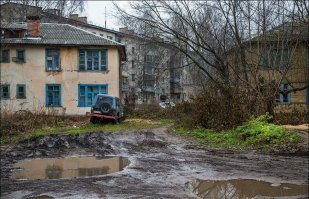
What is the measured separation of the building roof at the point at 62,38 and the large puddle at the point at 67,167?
2348 cm

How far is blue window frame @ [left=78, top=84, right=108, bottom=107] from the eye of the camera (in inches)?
1387

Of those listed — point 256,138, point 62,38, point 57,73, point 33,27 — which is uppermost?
point 33,27

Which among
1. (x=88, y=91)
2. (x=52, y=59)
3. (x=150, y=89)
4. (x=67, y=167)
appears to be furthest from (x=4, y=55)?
(x=150, y=89)

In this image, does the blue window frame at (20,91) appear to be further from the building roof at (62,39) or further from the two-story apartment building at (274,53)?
the two-story apartment building at (274,53)

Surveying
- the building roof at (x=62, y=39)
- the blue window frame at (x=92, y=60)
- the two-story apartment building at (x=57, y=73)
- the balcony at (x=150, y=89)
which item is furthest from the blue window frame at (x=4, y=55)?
the balcony at (x=150, y=89)

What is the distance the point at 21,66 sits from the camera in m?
35.4

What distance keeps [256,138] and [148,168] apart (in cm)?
562

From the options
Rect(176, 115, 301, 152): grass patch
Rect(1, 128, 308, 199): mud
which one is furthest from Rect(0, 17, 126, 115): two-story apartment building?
Rect(176, 115, 301, 152): grass patch

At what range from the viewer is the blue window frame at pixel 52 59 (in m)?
35.6

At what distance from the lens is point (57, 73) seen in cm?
3534

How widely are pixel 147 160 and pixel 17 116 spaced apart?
1340 centimetres

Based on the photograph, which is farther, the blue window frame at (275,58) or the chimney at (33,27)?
the chimney at (33,27)

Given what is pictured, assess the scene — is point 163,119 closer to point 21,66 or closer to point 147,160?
point 21,66

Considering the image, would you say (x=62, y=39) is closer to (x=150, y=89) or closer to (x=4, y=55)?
(x=4, y=55)
